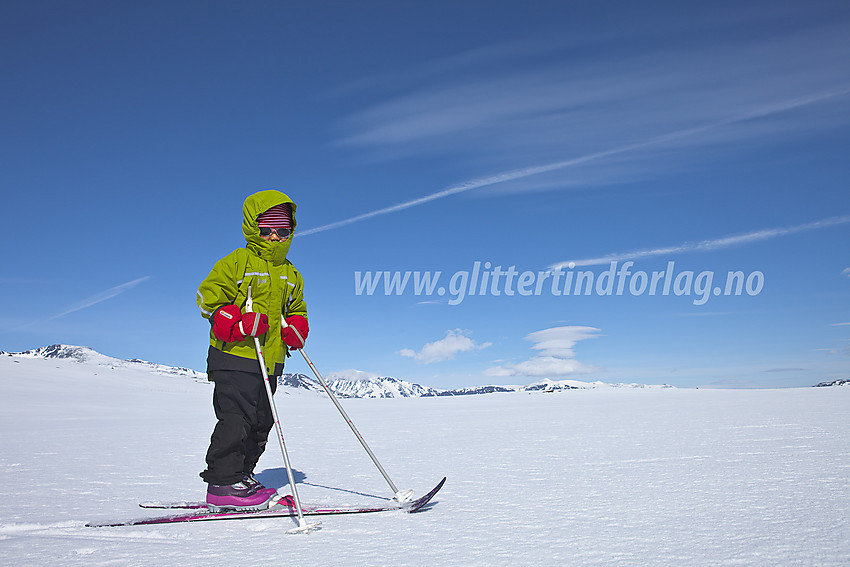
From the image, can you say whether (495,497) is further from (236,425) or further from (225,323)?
(225,323)

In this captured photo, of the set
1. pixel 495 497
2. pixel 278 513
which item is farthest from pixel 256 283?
pixel 495 497

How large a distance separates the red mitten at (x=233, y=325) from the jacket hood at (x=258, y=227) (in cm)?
54

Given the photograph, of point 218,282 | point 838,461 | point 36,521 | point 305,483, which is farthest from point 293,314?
point 838,461

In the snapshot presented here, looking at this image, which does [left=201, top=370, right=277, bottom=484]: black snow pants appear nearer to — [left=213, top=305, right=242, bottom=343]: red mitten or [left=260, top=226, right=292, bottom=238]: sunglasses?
[left=213, top=305, right=242, bottom=343]: red mitten

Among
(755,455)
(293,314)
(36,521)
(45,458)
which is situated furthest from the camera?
(45,458)

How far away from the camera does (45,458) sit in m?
6.19

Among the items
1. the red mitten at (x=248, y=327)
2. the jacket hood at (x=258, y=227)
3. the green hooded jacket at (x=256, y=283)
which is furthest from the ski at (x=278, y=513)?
the jacket hood at (x=258, y=227)

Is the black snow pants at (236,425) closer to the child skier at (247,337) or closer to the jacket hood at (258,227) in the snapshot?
the child skier at (247,337)

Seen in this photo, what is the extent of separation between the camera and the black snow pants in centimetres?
368

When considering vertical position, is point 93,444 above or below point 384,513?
above

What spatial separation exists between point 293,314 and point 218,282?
78 centimetres

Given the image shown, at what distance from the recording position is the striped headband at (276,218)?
4.05 meters

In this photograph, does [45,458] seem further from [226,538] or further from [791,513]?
[791,513]

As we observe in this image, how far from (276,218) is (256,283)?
1.70ft
